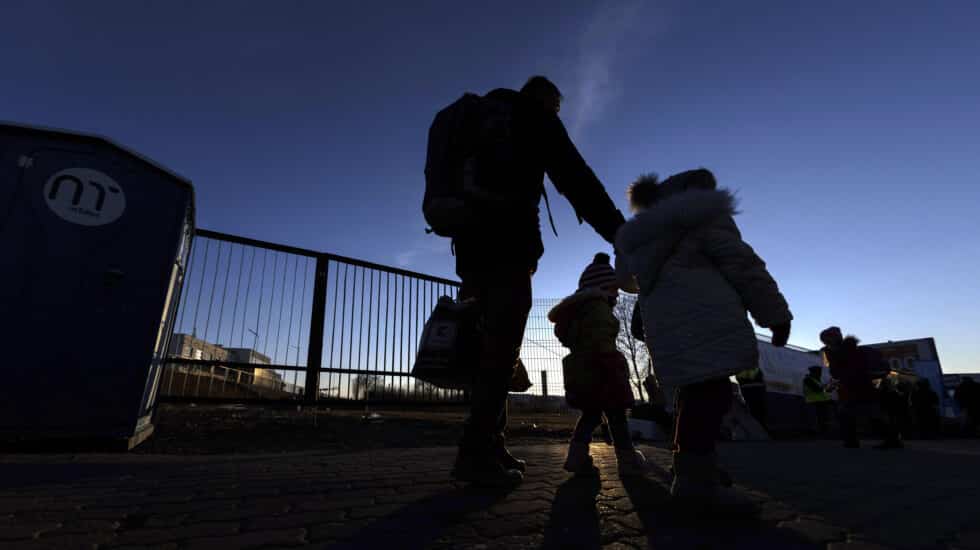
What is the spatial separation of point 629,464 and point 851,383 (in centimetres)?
510

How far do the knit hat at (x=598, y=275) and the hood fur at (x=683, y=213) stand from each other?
86 centimetres

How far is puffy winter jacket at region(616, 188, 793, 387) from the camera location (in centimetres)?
184

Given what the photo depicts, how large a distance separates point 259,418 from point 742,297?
20.8ft

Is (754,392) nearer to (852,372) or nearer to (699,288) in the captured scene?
(852,372)

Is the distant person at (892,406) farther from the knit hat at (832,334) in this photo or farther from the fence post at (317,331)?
the fence post at (317,331)

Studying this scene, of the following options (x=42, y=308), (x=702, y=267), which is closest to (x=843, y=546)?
(x=702, y=267)

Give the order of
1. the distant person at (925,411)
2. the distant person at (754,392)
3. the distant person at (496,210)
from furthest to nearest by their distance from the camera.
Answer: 1. the distant person at (925,411)
2. the distant person at (754,392)
3. the distant person at (496,210)

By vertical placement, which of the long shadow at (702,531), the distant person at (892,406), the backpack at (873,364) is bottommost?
the long shadow at (702,531)

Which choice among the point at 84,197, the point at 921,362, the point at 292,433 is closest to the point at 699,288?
the point at 84,197

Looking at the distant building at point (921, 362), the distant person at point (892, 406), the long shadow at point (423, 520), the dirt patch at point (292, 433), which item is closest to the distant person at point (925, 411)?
the distant person at point (892, 406)

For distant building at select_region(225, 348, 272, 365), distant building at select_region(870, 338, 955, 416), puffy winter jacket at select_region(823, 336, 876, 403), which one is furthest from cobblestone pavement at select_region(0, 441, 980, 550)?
distant building at select_region(870, 338, 955, 416)

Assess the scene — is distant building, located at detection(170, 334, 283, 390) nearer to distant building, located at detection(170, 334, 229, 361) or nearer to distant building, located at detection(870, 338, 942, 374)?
distant building, located at detection(170, 334, 229, 361)

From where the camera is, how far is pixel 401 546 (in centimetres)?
133

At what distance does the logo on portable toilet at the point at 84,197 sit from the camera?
12.5ft
